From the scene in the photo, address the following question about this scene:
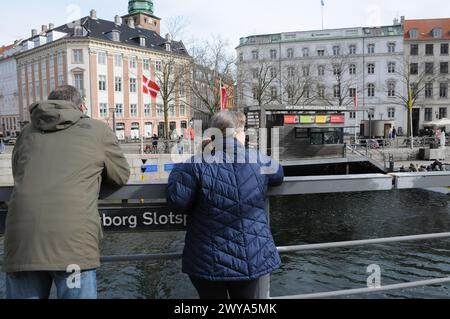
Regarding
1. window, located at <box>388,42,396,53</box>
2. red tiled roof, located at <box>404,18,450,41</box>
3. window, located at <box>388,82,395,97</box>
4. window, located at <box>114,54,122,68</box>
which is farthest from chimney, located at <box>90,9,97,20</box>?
red tiled roof, located at <box>404,18,450,41</box>

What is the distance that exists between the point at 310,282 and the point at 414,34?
65269 millimetres

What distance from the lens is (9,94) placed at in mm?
78875

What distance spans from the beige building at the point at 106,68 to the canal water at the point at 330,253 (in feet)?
129

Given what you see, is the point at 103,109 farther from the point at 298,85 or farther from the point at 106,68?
the point at 298,85

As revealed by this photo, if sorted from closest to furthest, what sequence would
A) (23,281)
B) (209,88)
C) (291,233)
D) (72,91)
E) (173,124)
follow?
(23,281) < (72,91) < (291,233) < (209,88) < (173,124)

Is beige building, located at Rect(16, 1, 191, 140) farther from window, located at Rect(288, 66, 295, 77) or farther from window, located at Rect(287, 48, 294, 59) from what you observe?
window, located at Rect(287, 48, 294, 59)

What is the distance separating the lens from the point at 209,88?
114 ft

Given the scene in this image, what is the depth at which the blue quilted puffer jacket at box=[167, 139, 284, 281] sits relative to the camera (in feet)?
7.61

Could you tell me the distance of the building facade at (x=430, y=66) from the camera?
61719 mm

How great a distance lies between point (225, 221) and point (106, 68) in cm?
6389

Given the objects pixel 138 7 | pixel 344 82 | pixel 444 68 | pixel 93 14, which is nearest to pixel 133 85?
pixel 93 14

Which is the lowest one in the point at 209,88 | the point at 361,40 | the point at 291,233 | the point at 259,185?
the point at 291,233
